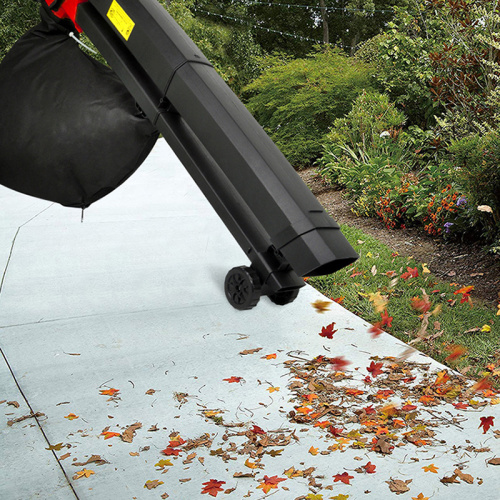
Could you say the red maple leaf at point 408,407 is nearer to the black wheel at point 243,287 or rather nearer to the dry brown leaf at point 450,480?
the dry brown leaf at point 450,480

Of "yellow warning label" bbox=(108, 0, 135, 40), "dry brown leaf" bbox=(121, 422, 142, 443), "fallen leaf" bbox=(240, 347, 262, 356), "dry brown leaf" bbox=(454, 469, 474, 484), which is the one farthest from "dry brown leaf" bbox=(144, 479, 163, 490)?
"yellow warning label" bbox=(108, 0, 135, 40)

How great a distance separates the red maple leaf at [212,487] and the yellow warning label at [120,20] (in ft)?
6.05

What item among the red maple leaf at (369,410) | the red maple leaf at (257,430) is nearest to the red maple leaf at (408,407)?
the red maple leaf at (369,410)

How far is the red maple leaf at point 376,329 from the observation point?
12.7ft

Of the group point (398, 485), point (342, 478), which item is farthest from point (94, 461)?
point (398, 485)

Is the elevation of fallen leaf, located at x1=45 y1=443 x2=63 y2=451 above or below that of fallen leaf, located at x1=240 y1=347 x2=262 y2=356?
above

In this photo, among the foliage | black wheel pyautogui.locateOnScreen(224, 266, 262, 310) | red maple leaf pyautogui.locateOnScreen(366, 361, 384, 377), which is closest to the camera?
black wheel pyautogui.locateOnScreen(224, 266, 262, 310)

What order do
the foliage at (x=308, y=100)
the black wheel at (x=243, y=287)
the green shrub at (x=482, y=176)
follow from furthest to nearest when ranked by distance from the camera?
the foliage at (x=308, y=100), the green shrub at (x=482, y=176), the black wheel at (x=243, y=287)

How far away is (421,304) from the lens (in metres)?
4.21

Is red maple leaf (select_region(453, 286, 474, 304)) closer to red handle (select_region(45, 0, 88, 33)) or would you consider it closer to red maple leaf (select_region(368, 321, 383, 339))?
red maple leaf (select_region(368, 321, 383, 339))

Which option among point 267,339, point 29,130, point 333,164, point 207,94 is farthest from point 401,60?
point 207,94

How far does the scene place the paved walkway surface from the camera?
251 cm

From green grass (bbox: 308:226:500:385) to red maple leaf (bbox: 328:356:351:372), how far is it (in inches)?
20.3

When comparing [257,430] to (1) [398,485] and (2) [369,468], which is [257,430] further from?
(1) [398,485]
